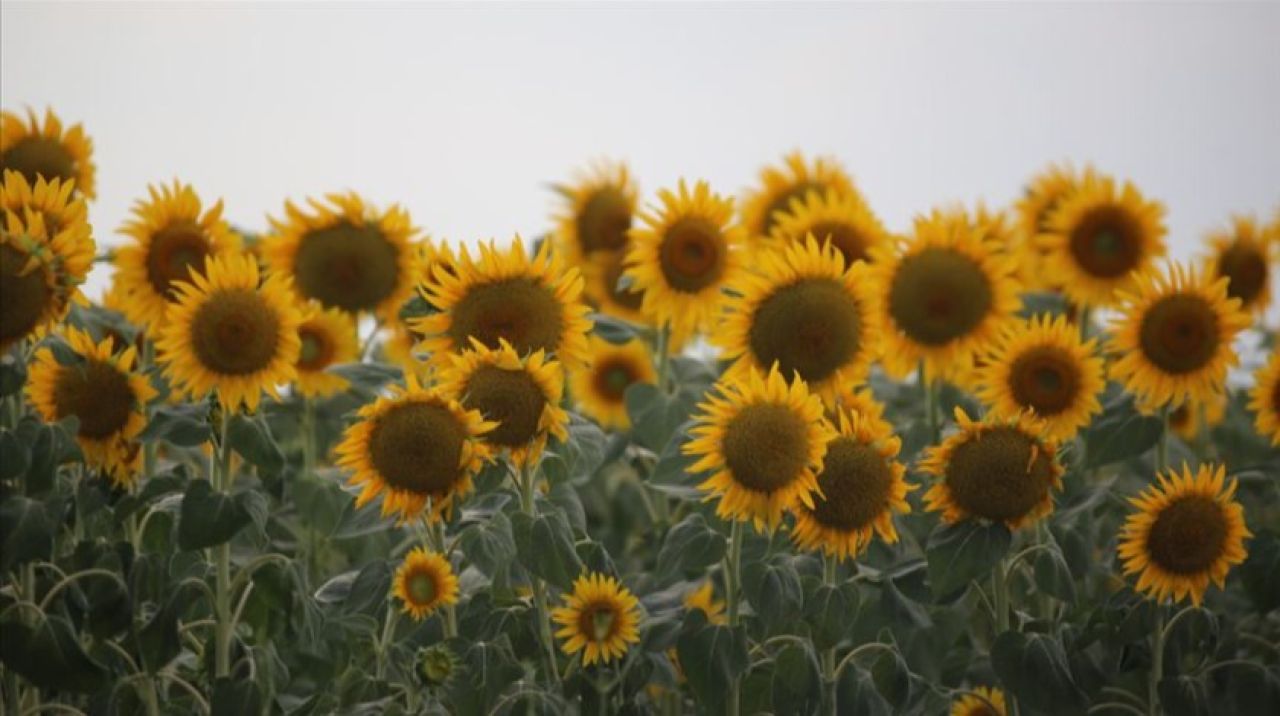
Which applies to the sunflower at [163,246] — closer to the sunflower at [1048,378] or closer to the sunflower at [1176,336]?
the sunflower at [1048,378]

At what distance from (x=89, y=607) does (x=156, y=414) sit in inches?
16.7

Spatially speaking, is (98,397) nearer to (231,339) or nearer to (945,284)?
(231,339)

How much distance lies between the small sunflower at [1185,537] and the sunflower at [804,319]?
72 cm

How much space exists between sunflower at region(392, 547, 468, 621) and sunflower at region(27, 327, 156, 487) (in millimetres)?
715

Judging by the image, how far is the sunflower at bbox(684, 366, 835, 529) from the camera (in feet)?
10.2

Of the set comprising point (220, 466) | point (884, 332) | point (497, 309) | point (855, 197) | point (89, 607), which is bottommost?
point (89, 607)

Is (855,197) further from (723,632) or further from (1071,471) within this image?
(723,632)

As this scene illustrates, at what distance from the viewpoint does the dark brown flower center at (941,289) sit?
4.16m

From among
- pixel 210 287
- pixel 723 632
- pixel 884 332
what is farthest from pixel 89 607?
pixel 884 332

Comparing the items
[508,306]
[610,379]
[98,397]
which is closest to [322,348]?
[98,397]

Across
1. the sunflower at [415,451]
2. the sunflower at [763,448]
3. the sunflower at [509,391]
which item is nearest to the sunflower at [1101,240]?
the sunflower at [763,448]

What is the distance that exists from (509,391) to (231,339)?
0.63 metres

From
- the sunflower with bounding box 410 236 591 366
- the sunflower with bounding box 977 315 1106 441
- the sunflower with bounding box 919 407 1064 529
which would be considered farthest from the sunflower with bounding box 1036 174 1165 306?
the sunflower with bounding box 410 236 591 366

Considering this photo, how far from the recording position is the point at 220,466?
3309 millimetres
